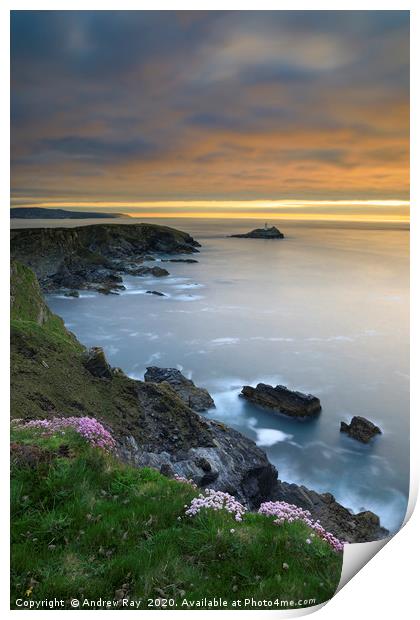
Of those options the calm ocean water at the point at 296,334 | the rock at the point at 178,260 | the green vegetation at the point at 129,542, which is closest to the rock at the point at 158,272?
the calm ocean water at the point at 296,334

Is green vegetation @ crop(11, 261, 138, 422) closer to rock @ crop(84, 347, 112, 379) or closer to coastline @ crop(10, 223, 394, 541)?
rock @ crop(84, 347, 112, 379)

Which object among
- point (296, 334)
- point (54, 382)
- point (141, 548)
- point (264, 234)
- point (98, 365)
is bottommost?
point (141, 548)

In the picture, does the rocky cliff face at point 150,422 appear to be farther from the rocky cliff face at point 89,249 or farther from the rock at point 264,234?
the rock at point 264,234

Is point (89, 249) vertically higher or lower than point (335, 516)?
higher

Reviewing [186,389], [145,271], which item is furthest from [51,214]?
[186,389]

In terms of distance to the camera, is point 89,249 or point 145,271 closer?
point 89,249

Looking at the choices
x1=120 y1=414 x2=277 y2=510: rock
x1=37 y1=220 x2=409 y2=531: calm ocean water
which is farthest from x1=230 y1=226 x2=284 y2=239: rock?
x1=120 y1=414 x2=277 y2=510: rock

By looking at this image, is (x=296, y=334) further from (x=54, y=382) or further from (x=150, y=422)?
(x=54, y=382)

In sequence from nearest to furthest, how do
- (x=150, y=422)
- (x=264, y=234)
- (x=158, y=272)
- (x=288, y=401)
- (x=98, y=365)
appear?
(x=288, y=401)
(x=150, y=422)
(x=98, y=365)
(x=264, y=234)
(x=158, y=272)
